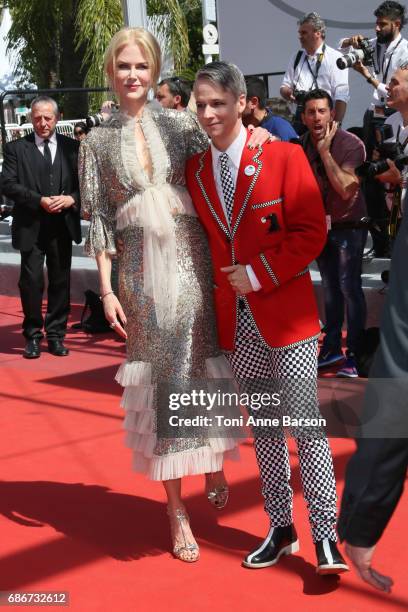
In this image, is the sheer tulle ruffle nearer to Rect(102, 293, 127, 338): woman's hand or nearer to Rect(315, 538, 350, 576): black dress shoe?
Rect(102, 293, 127, 338): woman's hand

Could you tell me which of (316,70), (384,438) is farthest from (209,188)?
(316,70)

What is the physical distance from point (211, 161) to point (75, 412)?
2.89m

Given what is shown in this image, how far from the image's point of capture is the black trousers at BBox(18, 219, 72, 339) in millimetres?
8062

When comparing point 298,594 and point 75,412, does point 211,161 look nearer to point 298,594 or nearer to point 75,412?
point 298,594

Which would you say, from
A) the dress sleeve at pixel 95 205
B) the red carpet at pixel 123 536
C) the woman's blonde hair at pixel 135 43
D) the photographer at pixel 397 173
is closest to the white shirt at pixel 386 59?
the photographer at pixel 397 173

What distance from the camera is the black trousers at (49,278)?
26.5ft

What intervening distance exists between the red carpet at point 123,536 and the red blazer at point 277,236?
0.89 metres

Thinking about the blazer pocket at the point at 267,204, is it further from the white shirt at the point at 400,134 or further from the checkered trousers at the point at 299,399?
the white shirt at the point at 400,134

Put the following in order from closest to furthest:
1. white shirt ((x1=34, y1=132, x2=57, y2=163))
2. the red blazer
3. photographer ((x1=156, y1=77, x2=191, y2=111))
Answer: the red blazer → photographer ((x1=156, y1=77, x2=191, y2=111)) → white shirt ((x1=34, y1=132, x2=57, y2=163))

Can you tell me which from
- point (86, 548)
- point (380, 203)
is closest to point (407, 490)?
point (86, 548)

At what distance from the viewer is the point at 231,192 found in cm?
359

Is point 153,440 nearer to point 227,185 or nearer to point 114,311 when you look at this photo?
point 114,311

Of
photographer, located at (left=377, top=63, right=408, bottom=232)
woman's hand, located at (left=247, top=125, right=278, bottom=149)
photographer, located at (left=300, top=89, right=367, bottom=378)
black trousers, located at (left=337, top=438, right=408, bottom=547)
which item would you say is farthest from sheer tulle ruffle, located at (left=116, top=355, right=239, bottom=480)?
photographer, located at (left=300, top=89, right=367, bottom=378)

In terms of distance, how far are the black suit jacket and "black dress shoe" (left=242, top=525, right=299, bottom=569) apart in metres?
4.59
